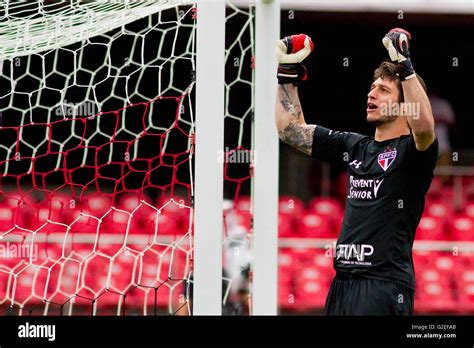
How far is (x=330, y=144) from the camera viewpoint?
2229mm

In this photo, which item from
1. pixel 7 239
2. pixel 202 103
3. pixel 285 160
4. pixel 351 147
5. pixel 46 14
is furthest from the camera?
pixel 285 160

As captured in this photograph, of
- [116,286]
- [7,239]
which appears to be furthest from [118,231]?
[7,239]

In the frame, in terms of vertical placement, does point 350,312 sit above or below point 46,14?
below

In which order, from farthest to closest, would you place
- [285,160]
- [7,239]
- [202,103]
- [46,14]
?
[285,160] → [7,239] → [46,14] → [202,103]

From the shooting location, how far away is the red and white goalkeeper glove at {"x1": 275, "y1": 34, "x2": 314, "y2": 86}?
2.05m

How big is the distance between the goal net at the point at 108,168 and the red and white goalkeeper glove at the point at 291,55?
11 centimetres

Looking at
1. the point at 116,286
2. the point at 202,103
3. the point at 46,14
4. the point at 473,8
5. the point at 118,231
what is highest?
the point at 473,8

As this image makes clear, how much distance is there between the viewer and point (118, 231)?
4.73 m

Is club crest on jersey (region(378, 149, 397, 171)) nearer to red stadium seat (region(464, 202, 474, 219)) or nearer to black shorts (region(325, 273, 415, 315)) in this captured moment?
black shorts (region(325, 273, 415, 315))

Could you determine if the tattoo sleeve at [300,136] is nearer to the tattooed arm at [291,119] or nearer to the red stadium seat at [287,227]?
the tattooed arm at [291,119]

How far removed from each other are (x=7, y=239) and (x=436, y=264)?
231 cm

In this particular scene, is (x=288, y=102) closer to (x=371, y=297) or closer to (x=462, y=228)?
(x=371, y=297)
